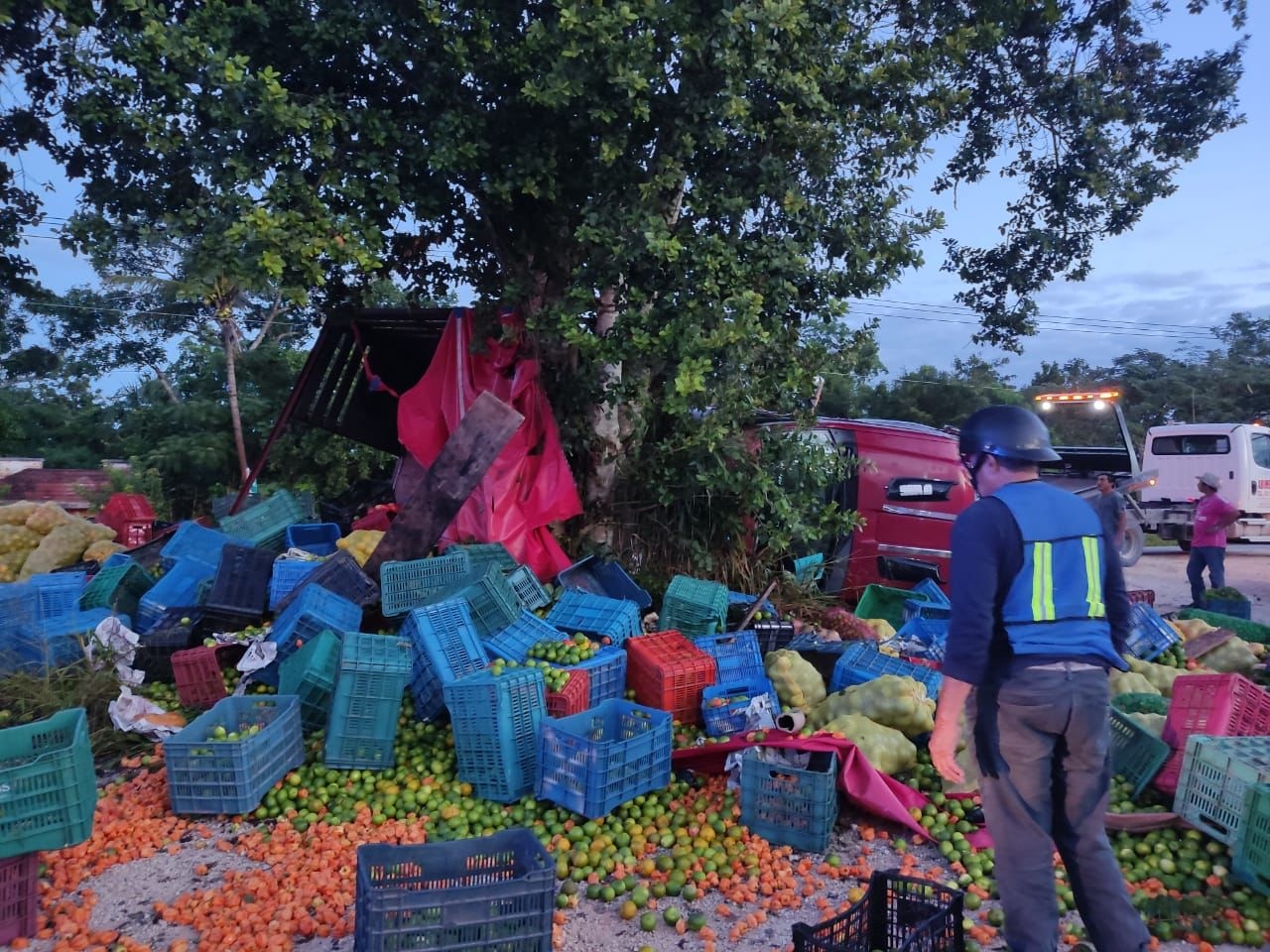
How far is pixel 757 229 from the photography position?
7.18m

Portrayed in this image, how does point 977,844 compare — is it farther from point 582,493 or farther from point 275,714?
point 582,493

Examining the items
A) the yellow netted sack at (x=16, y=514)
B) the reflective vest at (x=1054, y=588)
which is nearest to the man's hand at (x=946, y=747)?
the reflective vest at (x=1054, y=588)

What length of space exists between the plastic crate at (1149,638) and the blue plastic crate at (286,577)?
21.0 ft

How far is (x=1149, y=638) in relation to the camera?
6.95m

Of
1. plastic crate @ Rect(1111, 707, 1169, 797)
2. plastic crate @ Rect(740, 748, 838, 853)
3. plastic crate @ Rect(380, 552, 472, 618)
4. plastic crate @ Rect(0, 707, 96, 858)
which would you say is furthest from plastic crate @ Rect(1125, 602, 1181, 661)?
plastic crate @ Rect(0, 707, 96, 858)

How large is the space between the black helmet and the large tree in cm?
294

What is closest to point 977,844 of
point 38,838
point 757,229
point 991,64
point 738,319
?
point 738,319

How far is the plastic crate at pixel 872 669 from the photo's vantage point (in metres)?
5.82

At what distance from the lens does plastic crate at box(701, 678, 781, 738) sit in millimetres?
5527

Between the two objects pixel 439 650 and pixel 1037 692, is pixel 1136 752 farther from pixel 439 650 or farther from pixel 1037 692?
pixel 439 650

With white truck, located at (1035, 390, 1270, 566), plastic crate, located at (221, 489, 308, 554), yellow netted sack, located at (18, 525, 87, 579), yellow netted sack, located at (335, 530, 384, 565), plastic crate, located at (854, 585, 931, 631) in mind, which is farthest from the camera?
white truck, located at (1035, 390, 1270, 566)

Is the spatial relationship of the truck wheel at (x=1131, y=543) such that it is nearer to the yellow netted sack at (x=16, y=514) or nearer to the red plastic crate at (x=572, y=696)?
the red plastic crate at (x=572, y=696)

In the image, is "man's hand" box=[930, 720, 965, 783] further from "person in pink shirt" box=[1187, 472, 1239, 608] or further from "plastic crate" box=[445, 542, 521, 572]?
"person in pink shirt" box=[1187, 472, 1239, 608]

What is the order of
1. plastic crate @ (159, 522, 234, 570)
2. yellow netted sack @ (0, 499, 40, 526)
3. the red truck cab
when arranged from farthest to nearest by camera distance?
yellow netted sack @ (0, 499, 40, 526) < the red truck cab < plastic crate @ (159, 522, 234, 570)
